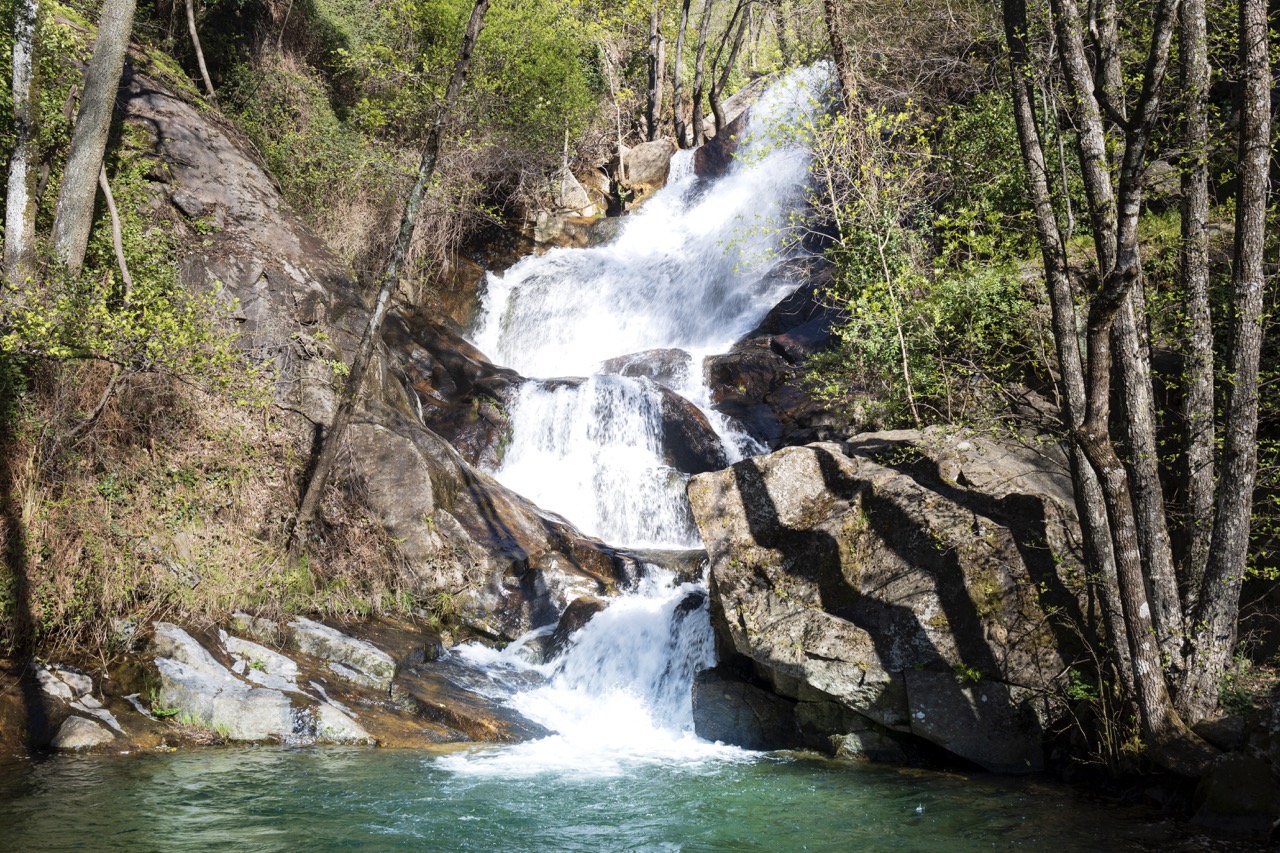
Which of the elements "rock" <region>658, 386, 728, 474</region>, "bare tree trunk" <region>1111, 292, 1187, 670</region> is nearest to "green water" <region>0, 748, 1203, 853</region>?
"bare tree trunk" <region>1111, 292, 1187, 670</region>

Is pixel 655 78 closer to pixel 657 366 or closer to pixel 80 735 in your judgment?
pixel 657 366

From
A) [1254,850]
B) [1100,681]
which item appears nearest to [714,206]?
[1100,681]

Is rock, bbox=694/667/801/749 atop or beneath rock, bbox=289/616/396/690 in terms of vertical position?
beneath

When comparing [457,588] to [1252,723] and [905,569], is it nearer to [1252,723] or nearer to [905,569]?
[905,569]

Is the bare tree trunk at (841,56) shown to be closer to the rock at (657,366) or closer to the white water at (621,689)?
the rock at (657,366)

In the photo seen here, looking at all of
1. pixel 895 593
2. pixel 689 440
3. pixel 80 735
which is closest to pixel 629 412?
pixel 689 440

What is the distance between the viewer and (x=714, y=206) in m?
24.7

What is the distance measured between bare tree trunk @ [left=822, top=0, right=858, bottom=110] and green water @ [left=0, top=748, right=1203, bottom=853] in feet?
30.6

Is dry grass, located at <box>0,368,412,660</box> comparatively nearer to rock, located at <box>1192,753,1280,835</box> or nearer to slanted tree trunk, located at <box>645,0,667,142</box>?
rock, located at <box>1192,753,1280,835</box>

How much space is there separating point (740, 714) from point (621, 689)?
70.8 inches

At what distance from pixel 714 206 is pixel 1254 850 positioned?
21.3 meters

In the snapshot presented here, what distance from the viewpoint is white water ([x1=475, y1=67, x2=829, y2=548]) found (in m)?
15.2

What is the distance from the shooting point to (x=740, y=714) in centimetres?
912

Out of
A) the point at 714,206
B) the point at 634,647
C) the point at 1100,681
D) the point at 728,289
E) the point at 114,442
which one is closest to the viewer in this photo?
the point at 1100,681
